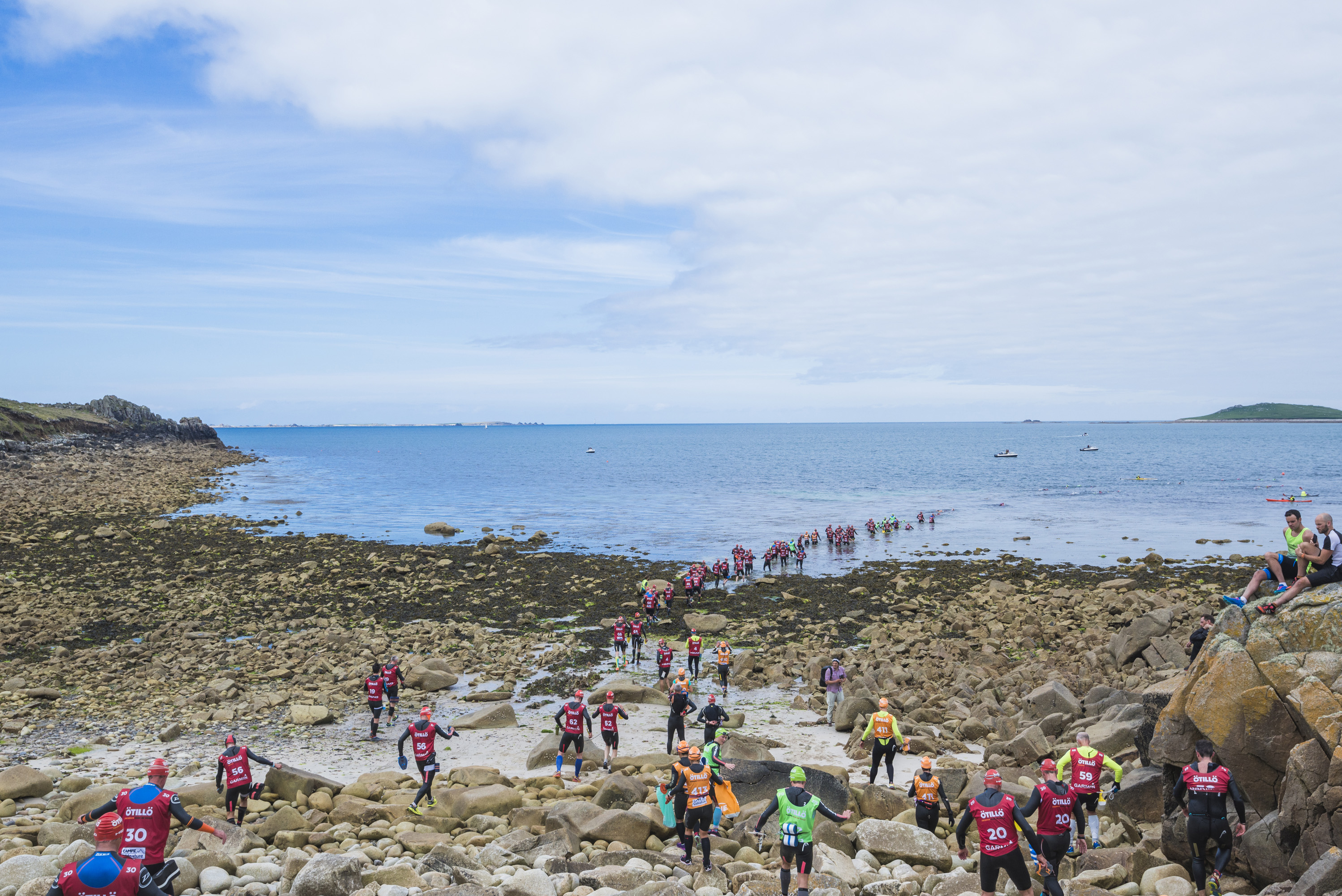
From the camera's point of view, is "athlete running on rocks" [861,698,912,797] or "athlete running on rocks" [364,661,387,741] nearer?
"athlete running on rocks" [861,698,912,797]

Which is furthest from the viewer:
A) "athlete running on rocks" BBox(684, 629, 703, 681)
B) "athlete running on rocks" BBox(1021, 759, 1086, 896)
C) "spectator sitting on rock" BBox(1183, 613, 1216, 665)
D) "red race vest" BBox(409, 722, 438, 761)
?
"athlete running on rocks" BBox(684, 629, 703, 681)

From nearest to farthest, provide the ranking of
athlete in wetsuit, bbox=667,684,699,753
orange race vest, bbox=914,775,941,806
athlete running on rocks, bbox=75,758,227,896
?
athlete running on rocks, bbox=75,758,227,896, orange race vest, bbox=914,775,941,806, athlete in wetsuit, bbox=667,684,699,753

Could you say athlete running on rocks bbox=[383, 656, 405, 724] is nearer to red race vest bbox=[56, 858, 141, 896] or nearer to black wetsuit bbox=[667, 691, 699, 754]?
black wetsuit bbox=[667, 691, 699, 754]

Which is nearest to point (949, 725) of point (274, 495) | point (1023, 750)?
point (1023, 750)

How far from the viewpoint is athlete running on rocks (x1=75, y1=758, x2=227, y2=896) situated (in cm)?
953

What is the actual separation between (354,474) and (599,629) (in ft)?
327

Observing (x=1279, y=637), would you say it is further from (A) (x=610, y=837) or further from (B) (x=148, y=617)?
(B) (x=148, y=617)

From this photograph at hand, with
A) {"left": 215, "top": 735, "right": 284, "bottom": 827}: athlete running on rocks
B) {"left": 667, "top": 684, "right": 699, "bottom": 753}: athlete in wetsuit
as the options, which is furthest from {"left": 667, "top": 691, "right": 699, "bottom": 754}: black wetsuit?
{"left": 215, "top": 735, "right": 284, "bottom": 827}: athlete running on rocks

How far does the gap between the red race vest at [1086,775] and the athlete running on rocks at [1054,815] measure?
→ 4.56ft

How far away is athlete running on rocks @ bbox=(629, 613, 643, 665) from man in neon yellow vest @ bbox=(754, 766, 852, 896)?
55.2ft

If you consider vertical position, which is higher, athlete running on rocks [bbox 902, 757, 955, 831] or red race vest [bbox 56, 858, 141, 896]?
red race vest [bbox 56, 858, 141, 896]

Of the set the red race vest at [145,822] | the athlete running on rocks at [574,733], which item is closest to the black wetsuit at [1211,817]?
the athlete running on rocks at [574,733]

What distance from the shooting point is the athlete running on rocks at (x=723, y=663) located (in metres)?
22.5

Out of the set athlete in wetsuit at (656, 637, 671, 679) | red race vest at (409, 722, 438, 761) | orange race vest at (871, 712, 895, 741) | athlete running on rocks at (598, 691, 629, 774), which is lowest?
athlete in wetsuit at (656, 637, 671, 679)
